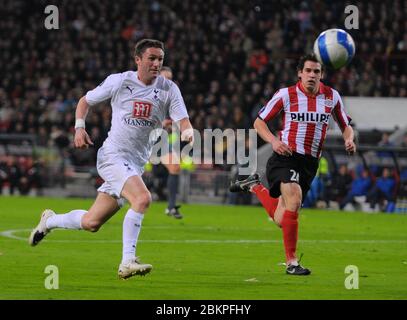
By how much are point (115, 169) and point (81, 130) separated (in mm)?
489

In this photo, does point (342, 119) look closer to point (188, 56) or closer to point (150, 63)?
point (150, 63)

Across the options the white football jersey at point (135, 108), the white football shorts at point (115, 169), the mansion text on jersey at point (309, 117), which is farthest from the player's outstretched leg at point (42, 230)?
the mansion text on jersey at point (309, 117)

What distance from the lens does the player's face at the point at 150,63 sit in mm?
10023

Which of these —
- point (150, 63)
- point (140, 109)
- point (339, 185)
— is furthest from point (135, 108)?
point (339, 185)

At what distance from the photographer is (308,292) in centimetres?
902

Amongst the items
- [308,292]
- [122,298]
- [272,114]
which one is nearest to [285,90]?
[272,114]

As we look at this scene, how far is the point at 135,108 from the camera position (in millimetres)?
10078

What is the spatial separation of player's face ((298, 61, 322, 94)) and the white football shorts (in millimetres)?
2052

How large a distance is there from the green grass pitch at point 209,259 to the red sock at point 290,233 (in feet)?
0.80

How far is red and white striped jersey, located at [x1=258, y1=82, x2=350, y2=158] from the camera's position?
1104 cm

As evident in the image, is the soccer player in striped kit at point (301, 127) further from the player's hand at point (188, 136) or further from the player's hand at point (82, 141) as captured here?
the player's hand at point (82, 141)

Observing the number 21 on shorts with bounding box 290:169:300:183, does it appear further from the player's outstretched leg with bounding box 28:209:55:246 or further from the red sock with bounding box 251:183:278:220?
the player's outstretched leg with bounding box 28:209:55:246
